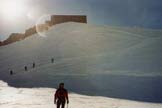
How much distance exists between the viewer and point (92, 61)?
48.3 metres

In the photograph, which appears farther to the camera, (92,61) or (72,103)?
(92,61)

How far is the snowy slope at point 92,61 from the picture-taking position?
32.8m

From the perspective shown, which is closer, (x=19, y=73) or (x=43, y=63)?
(x=19, y=73)

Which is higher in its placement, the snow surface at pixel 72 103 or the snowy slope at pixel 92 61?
the snowy slope at pixel 92 61

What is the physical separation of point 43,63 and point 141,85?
20.5m

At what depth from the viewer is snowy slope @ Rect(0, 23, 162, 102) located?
32.8 m

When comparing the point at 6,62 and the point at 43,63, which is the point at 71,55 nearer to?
the point at 43,63

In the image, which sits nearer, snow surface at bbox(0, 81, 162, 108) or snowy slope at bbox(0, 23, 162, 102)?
snow surface at bbox(0, 81, 162, 108)

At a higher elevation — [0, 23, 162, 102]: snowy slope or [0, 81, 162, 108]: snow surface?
[0, 23, 162, 102]: snowy slope

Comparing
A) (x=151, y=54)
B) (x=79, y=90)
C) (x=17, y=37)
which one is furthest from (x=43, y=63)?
(x=17, y=37)

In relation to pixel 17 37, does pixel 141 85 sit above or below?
below

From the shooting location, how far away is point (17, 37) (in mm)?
109625

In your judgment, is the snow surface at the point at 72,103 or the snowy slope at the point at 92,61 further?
the snowy slope at the point at 92,61

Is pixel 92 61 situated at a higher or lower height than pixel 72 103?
higher
